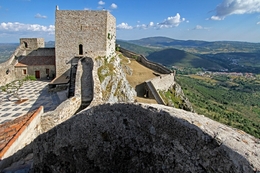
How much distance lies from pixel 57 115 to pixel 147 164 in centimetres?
492

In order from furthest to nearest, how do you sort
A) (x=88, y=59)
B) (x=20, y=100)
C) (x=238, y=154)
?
(x=88, y=59) → (x=20, y=100) → (x=238, y=154)

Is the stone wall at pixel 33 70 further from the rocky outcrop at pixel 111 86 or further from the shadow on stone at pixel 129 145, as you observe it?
the shadow on stone at pixel 129 145

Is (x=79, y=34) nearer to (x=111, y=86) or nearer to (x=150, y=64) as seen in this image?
(x=111, y=86)

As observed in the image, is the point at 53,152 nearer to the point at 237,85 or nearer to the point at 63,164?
the point at 63,164

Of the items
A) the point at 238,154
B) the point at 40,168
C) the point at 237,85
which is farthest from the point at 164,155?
the point at 237,85

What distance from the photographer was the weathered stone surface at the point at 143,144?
2.49m

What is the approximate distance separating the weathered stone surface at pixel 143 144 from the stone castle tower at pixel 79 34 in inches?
631

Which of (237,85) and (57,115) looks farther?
(237,85)

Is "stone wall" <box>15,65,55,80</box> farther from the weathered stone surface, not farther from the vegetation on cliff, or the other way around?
the vegetation on cliff

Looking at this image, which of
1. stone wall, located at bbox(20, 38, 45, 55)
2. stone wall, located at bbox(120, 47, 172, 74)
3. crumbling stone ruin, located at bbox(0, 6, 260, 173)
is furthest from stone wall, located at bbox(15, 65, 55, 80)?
crumbling stone ruin, located at bbox(0, 6, 260, 173)

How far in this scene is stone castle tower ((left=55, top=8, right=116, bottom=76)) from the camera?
1980 centimetres

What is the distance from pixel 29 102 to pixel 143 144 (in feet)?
41.8

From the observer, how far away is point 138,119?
327cm

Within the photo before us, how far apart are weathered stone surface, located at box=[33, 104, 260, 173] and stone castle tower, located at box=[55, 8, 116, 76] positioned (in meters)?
16.0
